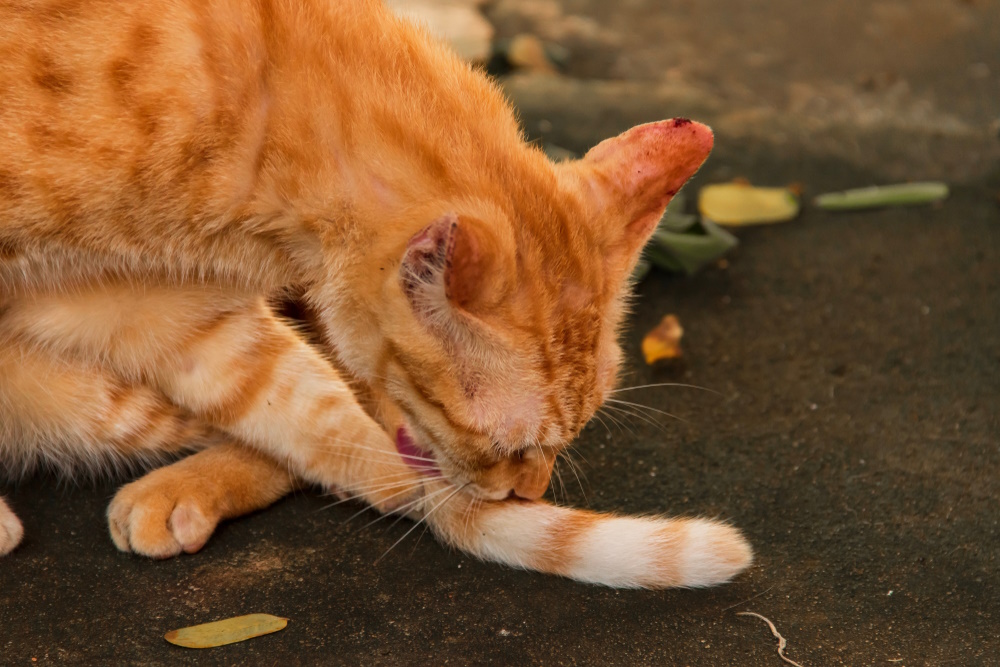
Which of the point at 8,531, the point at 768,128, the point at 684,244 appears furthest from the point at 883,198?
the point at 8,531

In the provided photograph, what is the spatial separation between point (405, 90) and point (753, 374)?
1.25 meters

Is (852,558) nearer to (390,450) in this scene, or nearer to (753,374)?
(753,374)

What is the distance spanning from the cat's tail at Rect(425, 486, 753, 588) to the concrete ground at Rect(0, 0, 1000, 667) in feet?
0.12

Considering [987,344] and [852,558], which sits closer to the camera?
[852,558]

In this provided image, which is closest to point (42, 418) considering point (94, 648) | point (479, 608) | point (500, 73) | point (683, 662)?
point (94, 648)

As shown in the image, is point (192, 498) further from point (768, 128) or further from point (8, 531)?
point (768, 128)

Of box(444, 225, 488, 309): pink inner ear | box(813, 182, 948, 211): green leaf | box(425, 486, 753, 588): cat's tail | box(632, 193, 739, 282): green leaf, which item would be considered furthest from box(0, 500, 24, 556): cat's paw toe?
box(813, 182, 948, 211): green leaf

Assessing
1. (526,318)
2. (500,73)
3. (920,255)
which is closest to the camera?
(526,318)

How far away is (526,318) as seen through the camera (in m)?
1.57

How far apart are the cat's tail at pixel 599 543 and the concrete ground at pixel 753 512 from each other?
0.12 ft

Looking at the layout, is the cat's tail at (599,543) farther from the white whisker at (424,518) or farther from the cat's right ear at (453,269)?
the cat's right ear at (453,269)

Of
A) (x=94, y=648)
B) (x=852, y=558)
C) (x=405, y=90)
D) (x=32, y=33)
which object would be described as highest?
(x=32, y=33)

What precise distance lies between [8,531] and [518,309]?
42.7 inches

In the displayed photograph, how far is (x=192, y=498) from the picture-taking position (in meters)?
1.96
